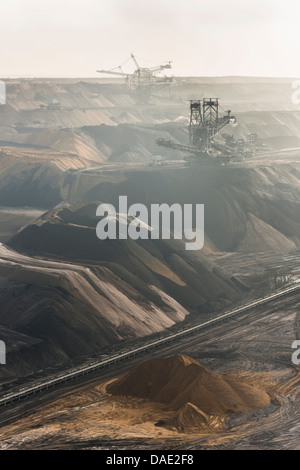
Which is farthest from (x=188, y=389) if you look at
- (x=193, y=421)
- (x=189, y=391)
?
(x=193, y=421)

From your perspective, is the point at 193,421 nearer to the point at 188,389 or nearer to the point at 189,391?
the point at 189,391

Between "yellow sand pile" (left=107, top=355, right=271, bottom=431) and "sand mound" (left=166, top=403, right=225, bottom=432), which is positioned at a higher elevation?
"yellow sand pile" (left=107, top=355, right=271, bottom=431)

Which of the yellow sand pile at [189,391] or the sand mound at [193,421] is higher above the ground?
the yellow sand pile at [189,391]

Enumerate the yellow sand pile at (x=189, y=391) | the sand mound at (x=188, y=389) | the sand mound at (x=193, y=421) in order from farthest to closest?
the sand mound at (x=188, y=389) < the yellow sand pile at (x=189, y=391) < the sand mound at (x=193, y=421)

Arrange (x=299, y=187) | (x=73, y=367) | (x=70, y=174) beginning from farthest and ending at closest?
(x=70, y=174) → (x=299, y=187) → (x=73, y=367)

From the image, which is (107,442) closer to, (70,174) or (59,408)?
(59,408)

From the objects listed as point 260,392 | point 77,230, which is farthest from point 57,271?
point 260,392

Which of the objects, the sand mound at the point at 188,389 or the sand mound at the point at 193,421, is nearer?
the sand mound at the point at 193,421

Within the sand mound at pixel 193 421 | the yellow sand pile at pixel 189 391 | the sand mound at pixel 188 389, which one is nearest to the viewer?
the sand mound at pixel 193 421
